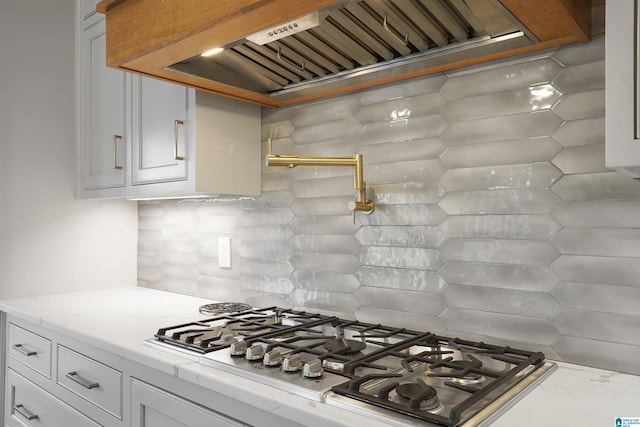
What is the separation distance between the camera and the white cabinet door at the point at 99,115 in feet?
6.89

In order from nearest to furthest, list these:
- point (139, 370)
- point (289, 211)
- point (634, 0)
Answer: point (634, 0) < point (139, 370) < point (289, 211)

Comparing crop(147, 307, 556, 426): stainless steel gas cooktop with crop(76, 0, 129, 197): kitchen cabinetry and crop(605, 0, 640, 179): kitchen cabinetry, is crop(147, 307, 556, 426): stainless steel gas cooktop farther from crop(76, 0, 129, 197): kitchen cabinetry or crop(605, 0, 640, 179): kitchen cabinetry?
crop(76, 0, 129, 197): kitchen cabinetry

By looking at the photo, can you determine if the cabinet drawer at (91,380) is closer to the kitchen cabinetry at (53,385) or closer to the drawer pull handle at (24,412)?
the kitchen cabinetry at (53,385)

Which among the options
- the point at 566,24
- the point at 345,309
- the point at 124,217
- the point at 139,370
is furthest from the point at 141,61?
the point at 124,217

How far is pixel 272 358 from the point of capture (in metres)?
1.14

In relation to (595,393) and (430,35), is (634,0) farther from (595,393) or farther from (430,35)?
(595,393)

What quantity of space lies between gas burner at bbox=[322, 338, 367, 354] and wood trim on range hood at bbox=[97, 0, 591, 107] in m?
0.80

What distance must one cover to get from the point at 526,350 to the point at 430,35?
0.87m

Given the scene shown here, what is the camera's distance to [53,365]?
69.5 inches

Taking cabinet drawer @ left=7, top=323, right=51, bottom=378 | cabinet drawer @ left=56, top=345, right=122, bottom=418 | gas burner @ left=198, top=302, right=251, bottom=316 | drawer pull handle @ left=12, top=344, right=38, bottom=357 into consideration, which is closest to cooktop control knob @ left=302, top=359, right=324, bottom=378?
cabinet drawer @ left=56, top=345, right=122, bottom=418

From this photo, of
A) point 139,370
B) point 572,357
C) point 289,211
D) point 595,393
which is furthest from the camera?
point 289,211

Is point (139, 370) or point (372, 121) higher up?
point (372, 121)

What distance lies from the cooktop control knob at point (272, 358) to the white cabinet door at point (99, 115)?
4.11 feet

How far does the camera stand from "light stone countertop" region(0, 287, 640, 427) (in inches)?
35.3
